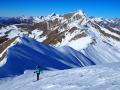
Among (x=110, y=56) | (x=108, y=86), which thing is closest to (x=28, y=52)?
(x=108, y=86)

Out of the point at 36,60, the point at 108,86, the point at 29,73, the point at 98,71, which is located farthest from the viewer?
the point at 36,60

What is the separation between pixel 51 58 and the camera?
8925 centimetres

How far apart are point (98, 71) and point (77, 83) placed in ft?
19.8

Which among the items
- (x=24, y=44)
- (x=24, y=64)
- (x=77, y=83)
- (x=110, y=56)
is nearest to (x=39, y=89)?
(x=77, y=83)

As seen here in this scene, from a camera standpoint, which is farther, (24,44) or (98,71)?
(24,44)

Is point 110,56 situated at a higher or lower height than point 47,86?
higher

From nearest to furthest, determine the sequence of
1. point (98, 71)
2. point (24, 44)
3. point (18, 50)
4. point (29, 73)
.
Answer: point (98, 71) → point (29, 73) → point (18, 50) → point (24, 44)

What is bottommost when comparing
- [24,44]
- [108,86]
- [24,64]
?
[108,86]

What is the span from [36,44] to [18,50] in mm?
13874

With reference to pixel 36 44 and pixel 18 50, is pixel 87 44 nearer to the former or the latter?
pixel 36 44

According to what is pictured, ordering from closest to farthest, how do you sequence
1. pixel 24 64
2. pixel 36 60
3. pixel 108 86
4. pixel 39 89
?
pixel 108 86, pixel 39 89, pixel 24 64, pixel 36 60

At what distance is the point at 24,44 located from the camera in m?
94.8

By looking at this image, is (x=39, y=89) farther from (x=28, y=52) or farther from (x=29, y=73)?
→ (x=28, y=52)

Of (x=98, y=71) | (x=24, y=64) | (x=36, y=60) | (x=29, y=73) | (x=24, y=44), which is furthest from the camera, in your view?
(x=24, y=44)
